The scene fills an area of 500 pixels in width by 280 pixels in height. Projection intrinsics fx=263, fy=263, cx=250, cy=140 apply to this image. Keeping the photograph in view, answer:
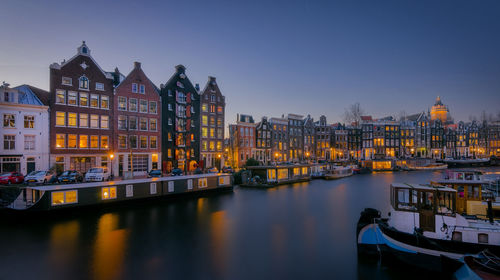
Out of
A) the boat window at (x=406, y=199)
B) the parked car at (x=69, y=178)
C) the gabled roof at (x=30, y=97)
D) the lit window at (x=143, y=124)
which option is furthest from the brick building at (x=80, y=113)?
the boat window at (x=406, y=199)

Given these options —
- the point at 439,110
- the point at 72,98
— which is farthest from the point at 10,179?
the point at 439,110

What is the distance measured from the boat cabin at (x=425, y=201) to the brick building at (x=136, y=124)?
115ft

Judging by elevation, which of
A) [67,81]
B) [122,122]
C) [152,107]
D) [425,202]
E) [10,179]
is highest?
[67,81]

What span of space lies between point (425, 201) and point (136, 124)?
40840 mm

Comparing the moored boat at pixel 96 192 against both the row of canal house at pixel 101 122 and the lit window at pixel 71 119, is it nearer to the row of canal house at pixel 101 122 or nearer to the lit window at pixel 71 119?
the row of canal house at pixel 101 122

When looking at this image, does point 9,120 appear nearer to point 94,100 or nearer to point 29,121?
point 29,121

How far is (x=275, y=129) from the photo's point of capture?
7094 cm

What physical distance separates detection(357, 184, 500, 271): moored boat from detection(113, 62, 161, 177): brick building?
34.2 meters

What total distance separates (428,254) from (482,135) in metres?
125

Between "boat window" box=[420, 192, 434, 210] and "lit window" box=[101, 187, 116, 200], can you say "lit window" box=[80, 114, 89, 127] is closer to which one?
"lit window" box=[101, 187, 116, 200]

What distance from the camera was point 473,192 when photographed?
19188 millimetres

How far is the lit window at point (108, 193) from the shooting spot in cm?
2547

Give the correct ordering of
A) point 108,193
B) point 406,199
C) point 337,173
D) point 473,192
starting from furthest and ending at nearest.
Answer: point 337,173, point 108,193, point 473,192, point 406,199

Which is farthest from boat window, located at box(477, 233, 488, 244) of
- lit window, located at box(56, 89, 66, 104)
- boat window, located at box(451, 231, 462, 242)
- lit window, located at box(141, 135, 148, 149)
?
lit window, located at box(56, 89, 66, 104)
